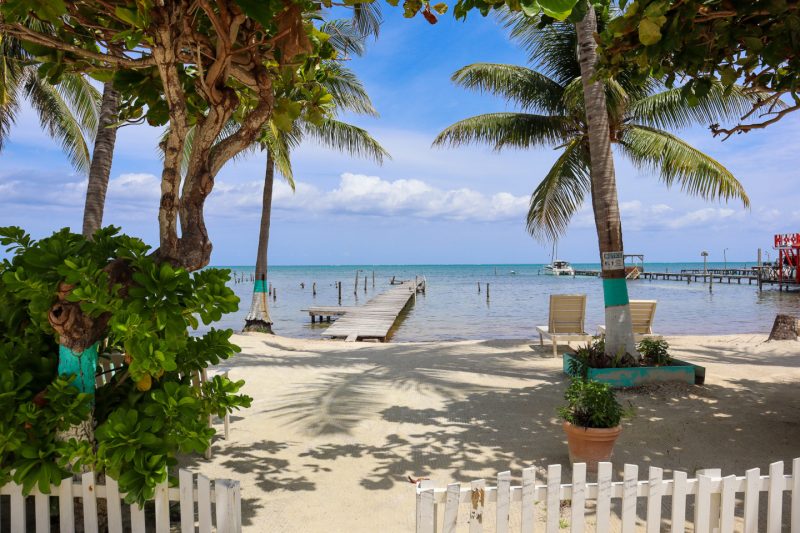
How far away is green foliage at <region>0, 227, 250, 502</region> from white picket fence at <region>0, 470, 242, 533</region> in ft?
0.35

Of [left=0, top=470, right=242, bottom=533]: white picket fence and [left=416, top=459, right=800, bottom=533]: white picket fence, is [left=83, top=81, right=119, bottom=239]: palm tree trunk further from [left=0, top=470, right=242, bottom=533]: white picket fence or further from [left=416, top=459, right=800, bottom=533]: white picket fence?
[left=416, top=459, right=800, bottom=533]: white picket fence

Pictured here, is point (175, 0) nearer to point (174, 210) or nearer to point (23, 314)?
point (174, 210)

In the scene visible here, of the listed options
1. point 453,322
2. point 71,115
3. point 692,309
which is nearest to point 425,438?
point 71,115

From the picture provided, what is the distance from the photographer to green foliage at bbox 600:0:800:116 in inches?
126

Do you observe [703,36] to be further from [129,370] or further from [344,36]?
[344,36]

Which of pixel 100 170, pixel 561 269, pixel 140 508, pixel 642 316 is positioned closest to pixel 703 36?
pixel 140 508

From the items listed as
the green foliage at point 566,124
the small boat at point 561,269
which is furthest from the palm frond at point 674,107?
the small boat at point 561,269

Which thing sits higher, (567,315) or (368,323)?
(567,315)

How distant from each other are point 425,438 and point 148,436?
2.77 metres

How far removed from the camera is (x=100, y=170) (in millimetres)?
7195

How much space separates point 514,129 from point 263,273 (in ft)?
25.9

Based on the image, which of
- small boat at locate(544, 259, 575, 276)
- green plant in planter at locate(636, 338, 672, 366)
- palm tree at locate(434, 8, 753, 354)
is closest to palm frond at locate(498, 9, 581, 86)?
palm tree at locate(434, 8, 753, 354)

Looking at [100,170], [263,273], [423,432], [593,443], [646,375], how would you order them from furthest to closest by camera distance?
[263,273], [100,170], [646,375], [423,432], [593,443]

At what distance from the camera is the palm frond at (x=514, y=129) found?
11.1 metres
